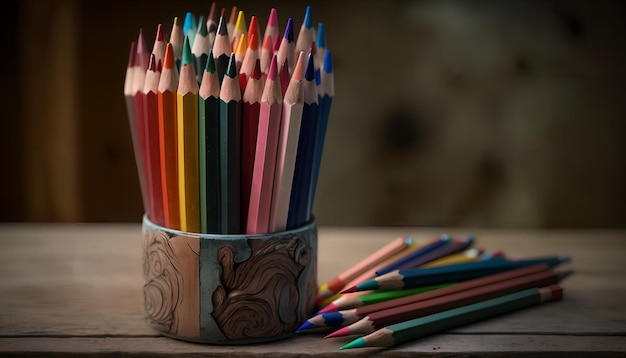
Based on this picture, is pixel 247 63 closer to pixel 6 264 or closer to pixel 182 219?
pixel 182 219

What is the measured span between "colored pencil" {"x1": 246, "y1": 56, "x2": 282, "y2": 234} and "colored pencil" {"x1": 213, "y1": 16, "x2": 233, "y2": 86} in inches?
1.7

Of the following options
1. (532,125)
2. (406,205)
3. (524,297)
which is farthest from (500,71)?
(524,297)

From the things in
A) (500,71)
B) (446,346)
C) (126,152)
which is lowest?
(446,346)

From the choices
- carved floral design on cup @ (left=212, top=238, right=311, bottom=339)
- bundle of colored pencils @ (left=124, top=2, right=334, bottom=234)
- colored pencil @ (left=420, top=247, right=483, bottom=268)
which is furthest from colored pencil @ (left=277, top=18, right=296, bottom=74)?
colored pencil @ (left=420, top=247, right=483, bottom=268)

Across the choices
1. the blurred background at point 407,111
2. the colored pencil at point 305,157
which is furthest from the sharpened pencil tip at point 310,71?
the blurred background at point 407,111

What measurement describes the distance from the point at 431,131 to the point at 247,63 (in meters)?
0.50

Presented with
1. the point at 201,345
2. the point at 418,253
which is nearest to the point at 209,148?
the point at 201,345

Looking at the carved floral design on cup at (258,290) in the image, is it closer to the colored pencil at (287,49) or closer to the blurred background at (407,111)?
the colored pencil at (287,49)

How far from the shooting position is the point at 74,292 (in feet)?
1.73

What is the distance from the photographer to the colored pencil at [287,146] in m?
0.41

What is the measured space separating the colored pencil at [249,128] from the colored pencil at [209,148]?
15 millimetres

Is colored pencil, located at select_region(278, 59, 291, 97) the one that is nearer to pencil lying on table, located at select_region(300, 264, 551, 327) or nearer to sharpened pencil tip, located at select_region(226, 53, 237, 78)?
sharpened pencil tip, located at select_region(226, 53, 237, 78)

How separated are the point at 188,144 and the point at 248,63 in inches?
2.3

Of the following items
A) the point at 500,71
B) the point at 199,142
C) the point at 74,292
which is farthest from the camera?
the point at 500,71
